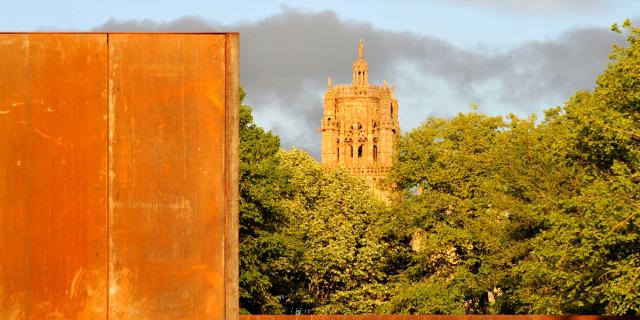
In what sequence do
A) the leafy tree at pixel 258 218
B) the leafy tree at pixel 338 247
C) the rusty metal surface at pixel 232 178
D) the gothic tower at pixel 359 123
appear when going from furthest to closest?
1. the gothic tower at pixel 359 123
2. the leafy tree at pixel 338 247
3. the leafy tree at pixel 258 218
4. the rusty metal surface at pixel 232 178

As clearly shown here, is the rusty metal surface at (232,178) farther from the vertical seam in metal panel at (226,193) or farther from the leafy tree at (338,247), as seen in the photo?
the leafy tree at (338,247)

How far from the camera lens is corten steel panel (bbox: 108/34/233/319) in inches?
451

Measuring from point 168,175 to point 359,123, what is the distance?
15328cm

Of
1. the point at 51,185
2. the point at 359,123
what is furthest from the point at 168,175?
the point at 359,123

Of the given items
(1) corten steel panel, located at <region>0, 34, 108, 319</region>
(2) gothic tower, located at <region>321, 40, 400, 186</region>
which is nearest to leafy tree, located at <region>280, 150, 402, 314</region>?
(1) corten steel panel, located at <region>0, 34, 108, 319</region>

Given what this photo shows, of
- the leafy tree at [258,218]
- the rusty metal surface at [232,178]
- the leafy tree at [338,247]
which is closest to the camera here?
the rusty metal surface at [232,178]

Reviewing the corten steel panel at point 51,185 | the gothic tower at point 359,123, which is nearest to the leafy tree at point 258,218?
the corten steel panel at point 51,185

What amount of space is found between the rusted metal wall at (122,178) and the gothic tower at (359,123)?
484 feet

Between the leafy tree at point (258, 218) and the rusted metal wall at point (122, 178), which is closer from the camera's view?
the rusted metal wall at point (122, 178)

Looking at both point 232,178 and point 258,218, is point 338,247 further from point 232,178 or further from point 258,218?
point 232,178

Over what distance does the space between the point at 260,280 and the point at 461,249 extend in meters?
13.9

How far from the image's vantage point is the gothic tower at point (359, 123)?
161000 millimetres

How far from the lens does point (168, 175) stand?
1145 cm

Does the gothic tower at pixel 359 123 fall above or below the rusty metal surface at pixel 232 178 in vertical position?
above
